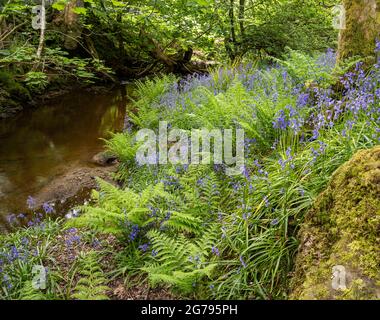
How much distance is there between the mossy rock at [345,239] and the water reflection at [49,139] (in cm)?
387

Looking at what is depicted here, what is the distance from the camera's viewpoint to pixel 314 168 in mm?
2643

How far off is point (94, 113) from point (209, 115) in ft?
18.7

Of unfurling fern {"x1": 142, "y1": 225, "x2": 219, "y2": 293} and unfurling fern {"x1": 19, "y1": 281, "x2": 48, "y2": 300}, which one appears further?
unfurling fern {"x1": 19, "y1": 281, "x2": 48, "y2": 300}

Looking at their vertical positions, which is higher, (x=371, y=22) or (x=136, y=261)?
(x=371, y=22)

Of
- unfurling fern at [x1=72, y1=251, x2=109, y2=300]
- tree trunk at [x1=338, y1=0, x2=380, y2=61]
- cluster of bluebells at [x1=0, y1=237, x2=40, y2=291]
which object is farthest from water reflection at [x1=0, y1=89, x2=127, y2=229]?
tree trunk at [x1=338, y1=0, x2=380, y2=61]

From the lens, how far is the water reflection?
5281mm

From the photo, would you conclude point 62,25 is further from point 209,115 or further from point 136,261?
point 136,261

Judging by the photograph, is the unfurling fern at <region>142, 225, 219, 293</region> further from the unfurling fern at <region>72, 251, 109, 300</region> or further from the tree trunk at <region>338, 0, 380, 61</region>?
the tree trunk at <region>338, 0, 380, 61</region>

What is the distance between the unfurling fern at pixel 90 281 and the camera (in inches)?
99.4

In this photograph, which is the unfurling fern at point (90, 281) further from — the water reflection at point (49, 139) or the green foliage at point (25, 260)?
the water reflection at point (49, 139)

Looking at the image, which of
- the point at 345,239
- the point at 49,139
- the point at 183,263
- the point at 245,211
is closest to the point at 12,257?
the point at 183,263

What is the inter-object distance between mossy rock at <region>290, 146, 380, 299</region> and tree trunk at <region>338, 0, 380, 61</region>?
93.9 inches

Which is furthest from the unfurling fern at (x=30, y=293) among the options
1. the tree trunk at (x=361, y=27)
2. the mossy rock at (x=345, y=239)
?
the tree trunk at (x=361, y=27)
